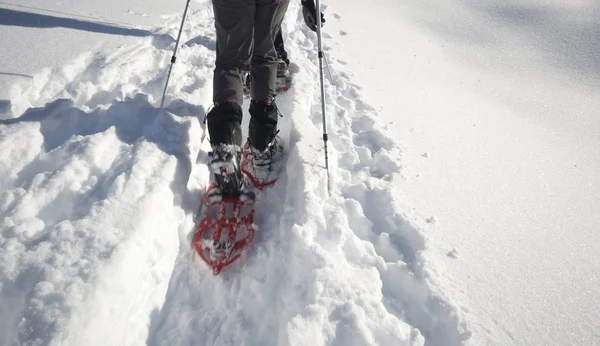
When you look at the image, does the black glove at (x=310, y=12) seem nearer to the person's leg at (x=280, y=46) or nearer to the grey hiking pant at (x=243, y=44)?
the grey hiking pant at (x=243, y=44)

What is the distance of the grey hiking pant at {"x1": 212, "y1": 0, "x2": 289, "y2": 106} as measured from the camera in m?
2.26

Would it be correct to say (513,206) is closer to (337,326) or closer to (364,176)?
(364,176)

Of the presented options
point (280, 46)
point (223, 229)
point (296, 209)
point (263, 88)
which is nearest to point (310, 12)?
point (263, 88)

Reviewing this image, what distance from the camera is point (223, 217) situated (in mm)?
2283

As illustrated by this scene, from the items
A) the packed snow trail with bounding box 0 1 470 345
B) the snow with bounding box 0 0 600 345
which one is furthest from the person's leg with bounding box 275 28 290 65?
the packed snow trail with bounding box 0 1 470 345

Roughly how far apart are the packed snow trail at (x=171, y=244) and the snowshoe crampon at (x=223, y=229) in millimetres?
72

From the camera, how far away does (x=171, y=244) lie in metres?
2.10

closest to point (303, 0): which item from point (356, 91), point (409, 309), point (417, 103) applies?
point (356, 91)

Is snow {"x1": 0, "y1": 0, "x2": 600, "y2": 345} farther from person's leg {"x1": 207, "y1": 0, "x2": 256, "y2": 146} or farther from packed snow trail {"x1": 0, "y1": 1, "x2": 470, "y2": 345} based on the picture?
person's leg {"x1": 207, "y1": 0, "x2": 256, "y2": 146}

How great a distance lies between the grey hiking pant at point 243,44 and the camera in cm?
226

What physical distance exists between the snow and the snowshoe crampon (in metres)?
0.07

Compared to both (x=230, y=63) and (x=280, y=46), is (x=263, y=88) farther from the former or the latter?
(x=280, y=46)

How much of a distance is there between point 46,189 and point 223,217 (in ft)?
3.28

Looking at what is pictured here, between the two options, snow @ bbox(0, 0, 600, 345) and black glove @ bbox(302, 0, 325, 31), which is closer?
snow @ bbox(0, 0, 600, 345)
